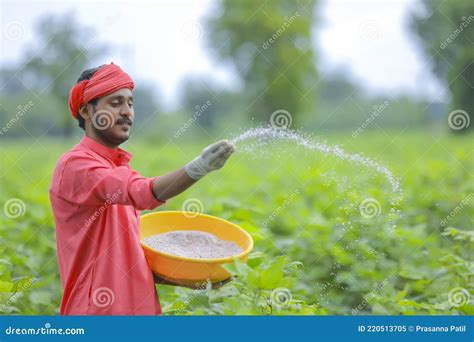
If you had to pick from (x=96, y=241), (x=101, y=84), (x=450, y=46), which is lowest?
(x=96, y=241)

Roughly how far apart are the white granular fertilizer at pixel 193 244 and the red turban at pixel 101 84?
0.67 meters

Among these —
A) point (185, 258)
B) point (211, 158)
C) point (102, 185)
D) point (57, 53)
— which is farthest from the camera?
point (57, 53)

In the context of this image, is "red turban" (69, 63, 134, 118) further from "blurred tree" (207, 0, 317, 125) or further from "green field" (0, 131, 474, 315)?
"blurred tree" (207, 0, 317, 125)

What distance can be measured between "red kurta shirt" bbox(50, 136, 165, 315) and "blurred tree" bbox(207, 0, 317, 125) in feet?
94.4

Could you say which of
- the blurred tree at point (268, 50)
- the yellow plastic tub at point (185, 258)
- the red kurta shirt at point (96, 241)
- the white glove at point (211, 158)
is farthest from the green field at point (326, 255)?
the blurred tree at point (268, 50)

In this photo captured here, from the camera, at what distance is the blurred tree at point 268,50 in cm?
3216

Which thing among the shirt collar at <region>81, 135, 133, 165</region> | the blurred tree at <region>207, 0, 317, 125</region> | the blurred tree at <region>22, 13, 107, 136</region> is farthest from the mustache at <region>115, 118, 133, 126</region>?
the blurred tree at <region>207, 0, 317, 125</region>

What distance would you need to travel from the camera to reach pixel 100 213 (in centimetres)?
270

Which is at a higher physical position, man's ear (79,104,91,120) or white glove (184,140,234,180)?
man's ear (79,104,91,120)

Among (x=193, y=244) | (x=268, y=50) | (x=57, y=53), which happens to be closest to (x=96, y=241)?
(x=193, y=244)

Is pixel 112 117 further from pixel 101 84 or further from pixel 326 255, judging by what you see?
pixel 326 255

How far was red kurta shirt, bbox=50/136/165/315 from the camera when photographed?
262cm

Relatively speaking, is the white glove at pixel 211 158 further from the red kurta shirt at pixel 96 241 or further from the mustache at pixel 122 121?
the mustache at pixel 122 121

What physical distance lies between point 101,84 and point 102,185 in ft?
1.52
